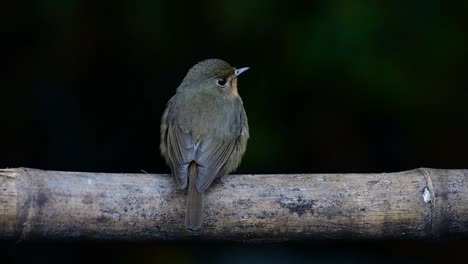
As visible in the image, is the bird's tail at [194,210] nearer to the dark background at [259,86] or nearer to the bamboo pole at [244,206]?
the bamboo pole at [244,206]

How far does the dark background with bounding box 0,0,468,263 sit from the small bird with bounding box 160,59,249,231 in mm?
851

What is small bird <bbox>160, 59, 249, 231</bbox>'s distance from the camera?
478 centimetres

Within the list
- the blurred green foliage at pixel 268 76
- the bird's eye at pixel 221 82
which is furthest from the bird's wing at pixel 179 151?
the blurred green foliage at pixel 268 76

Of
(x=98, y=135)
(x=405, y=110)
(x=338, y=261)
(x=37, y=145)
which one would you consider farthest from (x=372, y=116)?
(x=37, y=145)

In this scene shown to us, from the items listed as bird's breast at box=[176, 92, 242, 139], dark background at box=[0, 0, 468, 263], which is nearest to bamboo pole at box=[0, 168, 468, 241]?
bird's breast at box=[176, 92, 242, 139]

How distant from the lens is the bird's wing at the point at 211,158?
4805mm

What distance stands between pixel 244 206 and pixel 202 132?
2.76 ft

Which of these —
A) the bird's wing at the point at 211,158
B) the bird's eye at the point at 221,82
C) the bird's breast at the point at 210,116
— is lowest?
the bird's wing at the point at 211,158

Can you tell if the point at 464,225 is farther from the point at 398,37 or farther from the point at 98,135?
the point at 98,135

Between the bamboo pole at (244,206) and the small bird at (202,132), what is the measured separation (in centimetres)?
8

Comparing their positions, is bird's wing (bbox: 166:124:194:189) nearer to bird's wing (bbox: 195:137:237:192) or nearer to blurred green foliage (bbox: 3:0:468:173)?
bird's wing (bbox: 195:137:237:192)

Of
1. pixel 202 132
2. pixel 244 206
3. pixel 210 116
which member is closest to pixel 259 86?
pixel 210 116

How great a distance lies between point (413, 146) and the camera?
23.4 ft

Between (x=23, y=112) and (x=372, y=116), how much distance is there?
246cm
